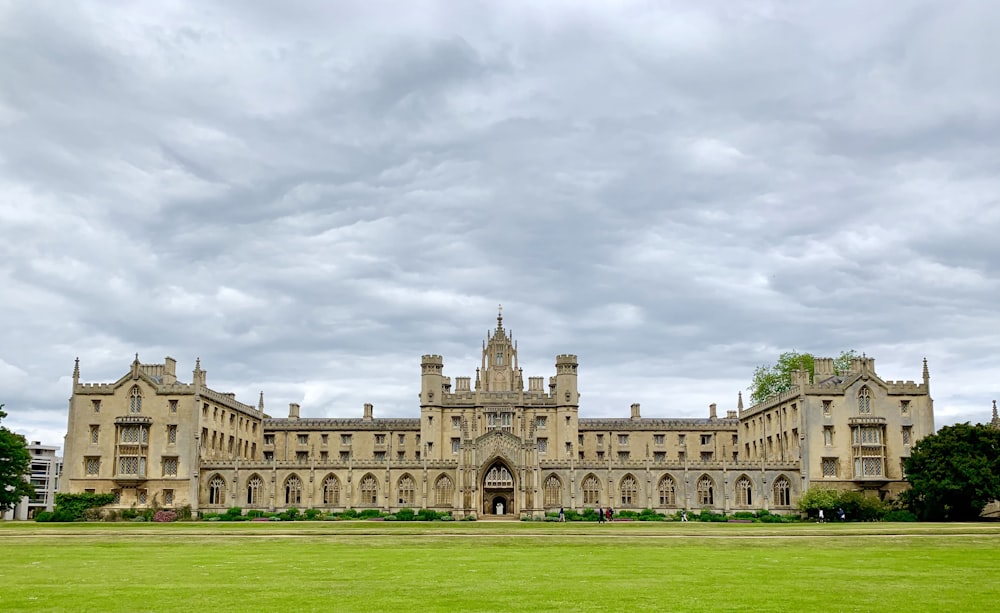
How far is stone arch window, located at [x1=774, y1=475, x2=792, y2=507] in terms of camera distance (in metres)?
85.9

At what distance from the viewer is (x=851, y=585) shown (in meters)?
23.7

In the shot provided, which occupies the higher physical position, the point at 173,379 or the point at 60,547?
the point at 173,379

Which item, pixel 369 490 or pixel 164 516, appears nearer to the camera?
pixel 164 516

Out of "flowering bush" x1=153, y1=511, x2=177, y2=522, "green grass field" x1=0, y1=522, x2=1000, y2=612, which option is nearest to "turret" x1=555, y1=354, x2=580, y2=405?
"flowering bush" x1=153, y1=511, x2=177, y2=522

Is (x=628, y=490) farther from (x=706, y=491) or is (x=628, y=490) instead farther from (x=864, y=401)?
(x=864, y=401)

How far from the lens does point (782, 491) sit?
8631 centimetres

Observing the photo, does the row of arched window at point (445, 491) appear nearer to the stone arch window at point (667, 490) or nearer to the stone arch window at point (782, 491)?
the stone arch window at point (667, 490)

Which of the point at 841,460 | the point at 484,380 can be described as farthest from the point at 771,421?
the point at 484,380

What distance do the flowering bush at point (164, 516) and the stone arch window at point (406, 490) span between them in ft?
66.9

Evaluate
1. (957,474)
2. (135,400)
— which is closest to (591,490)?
(957,474)

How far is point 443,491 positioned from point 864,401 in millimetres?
39287

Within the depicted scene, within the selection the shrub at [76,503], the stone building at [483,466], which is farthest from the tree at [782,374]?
the shrub at [76,503]

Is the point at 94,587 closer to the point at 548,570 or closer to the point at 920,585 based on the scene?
the point at 548,570

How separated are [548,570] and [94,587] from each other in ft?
40.3
